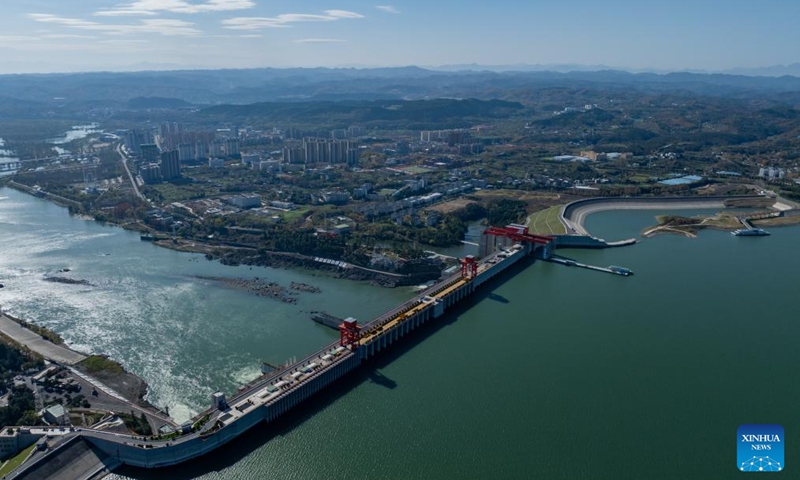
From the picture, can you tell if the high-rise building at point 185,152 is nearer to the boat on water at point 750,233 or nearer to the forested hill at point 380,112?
the forested hill at point 380,112

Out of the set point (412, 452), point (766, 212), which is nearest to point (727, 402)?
point (412, 452)

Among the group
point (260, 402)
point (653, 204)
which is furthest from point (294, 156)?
point (260, 402)

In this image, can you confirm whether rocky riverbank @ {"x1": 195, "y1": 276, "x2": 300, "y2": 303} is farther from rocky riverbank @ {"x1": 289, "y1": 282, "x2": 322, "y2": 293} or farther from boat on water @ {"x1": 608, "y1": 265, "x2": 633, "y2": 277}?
boat on water @ {"x1": 608, "y1": 265, "x2": 633, "y2": 277}

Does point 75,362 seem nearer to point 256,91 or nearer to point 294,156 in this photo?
point 294,156

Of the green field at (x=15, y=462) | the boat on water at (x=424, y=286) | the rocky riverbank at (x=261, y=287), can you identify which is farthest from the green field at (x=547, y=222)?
the green field at (x=15, y=462)

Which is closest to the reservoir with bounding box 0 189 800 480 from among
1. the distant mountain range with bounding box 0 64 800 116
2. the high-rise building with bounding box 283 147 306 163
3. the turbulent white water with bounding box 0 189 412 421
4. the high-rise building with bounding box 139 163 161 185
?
the turbulent white water with bounding box 0 189 412 421
